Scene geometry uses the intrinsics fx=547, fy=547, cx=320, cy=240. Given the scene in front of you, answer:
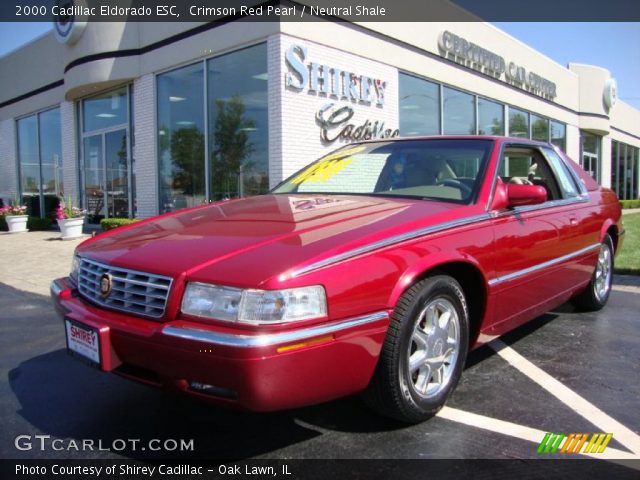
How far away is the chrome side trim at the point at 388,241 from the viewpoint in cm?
229

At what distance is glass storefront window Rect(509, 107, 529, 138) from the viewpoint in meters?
18.1

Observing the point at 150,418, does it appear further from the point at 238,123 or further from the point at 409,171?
the point at 238,123

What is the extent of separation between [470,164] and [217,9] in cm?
858

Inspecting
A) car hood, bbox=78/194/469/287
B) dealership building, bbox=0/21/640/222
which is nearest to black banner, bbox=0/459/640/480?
car hood, bbox=78/194/469/287

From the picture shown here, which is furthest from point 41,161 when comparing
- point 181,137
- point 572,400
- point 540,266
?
point 572,400

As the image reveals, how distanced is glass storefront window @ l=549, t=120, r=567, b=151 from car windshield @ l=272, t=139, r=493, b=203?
19.7 m

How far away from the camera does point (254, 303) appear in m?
2.22

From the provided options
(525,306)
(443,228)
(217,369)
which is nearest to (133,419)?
(217,369)

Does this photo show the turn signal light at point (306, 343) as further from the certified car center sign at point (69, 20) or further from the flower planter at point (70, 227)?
the certified car center sign at point (69, 20)

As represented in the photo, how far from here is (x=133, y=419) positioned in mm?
2957

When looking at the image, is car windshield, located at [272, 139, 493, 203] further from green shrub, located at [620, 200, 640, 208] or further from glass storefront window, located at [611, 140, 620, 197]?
glass storefront window, located at [611, 140, 620, 197]

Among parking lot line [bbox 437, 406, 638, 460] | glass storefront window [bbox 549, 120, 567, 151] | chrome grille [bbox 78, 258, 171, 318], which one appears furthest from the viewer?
glass storefront window [bbox 549, 120, 567, 151]

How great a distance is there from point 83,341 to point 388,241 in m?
1.54

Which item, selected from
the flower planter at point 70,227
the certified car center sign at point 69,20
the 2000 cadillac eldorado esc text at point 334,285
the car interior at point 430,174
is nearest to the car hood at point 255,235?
the 2000 cadillac eldorado esc text at point 334,285
